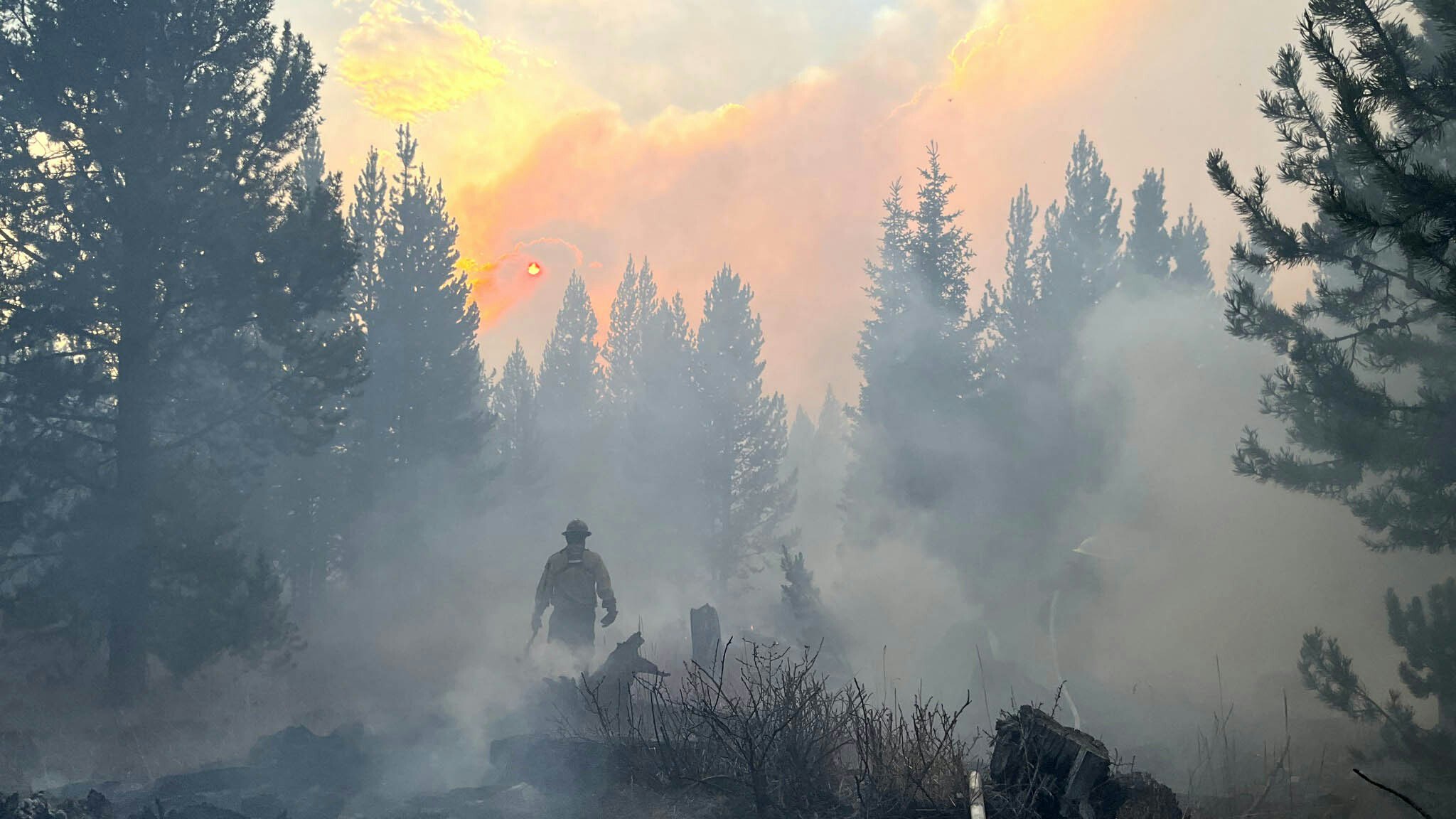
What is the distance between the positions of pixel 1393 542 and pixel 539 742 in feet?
28.4

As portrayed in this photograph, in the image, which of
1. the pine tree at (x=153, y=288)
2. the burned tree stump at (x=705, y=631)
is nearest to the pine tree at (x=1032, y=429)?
the burned tree stump at (x=705, y=631)

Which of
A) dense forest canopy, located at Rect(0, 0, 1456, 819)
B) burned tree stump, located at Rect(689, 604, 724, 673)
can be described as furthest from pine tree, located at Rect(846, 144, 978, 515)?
burned tree stump, located at Rect(689, 604, 724, 673)

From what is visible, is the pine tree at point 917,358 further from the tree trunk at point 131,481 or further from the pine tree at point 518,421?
the tree trunk at point 131,481

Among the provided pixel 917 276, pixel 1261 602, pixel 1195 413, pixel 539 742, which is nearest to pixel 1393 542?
pixel 539 742

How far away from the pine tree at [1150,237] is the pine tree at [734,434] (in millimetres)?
15331

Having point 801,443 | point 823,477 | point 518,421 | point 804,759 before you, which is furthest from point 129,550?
point 801,443

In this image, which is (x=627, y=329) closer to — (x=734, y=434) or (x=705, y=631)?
(x=734, y=434)

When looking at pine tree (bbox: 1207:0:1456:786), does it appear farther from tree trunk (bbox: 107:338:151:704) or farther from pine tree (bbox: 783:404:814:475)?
pine tree (bbox: 783:404:814:475)

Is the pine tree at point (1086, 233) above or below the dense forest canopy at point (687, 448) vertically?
above

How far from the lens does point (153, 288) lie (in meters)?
13.0

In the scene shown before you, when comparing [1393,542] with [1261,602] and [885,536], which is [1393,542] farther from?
[885,536]

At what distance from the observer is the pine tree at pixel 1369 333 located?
6973mm

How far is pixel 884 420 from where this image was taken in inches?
1251

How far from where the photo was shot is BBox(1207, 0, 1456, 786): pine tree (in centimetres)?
697
